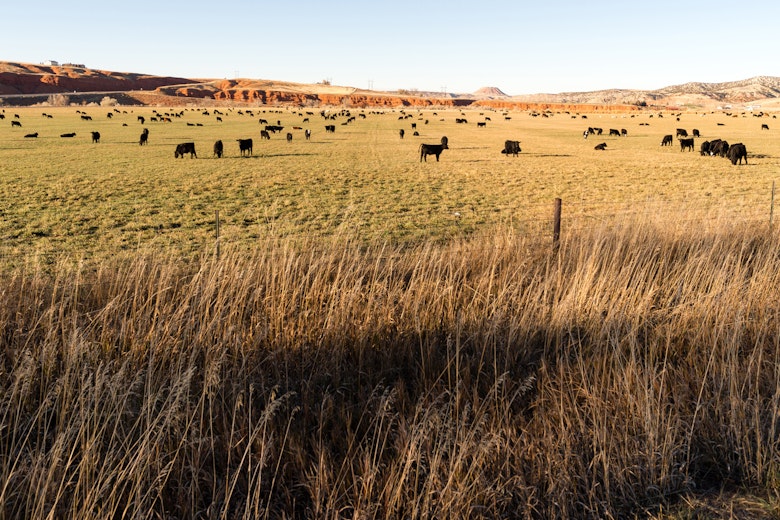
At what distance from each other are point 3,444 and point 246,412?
4.81ft

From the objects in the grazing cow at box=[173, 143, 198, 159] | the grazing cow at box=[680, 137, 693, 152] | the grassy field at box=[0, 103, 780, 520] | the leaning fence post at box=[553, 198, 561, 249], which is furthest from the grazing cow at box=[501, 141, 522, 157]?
the leaning fence post at box=[553, 198, 561, 249]

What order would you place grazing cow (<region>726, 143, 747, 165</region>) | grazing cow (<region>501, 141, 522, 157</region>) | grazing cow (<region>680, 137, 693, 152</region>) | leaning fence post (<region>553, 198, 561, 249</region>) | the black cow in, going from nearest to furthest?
1. leaning fence post (<region>553, 198, 561, 249</region>)
2. grazing cow (<region>726, 143, 747, 165</region>)
3. the black cow
4. grazing cow (<region>501, 141, 522, 157</region>)
5. grazing cow (<region>680, 137, 693, 152</region>)

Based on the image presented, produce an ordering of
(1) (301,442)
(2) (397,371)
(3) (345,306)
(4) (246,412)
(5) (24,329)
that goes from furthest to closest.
A: (3) (345,306), (5) (24,329), (2) (397,371), (4) (246,412), (1) (301,442)

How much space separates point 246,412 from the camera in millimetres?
3645

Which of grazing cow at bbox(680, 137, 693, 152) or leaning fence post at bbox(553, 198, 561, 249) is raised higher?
grazing cow at bbox(680, 137, 693, 152)

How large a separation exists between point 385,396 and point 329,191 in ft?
59.3

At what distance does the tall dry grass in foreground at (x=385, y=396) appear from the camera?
9.66 ft

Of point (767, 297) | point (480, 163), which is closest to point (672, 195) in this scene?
point (480, 163)

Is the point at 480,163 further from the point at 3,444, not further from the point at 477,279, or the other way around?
the point at 3,444

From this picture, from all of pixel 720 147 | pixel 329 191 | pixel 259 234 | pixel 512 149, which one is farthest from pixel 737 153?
pixel 259 234

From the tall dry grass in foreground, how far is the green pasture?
9.15 ft

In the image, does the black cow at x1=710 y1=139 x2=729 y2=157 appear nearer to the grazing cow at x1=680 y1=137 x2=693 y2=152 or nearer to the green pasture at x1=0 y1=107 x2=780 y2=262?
the green pasture at x1=0 y1=107 x2=780 y2=262

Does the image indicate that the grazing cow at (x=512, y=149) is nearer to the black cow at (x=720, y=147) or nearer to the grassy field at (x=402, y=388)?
the black cow at (x=720, y=147)

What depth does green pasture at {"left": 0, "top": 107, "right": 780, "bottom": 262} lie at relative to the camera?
1353 cm
